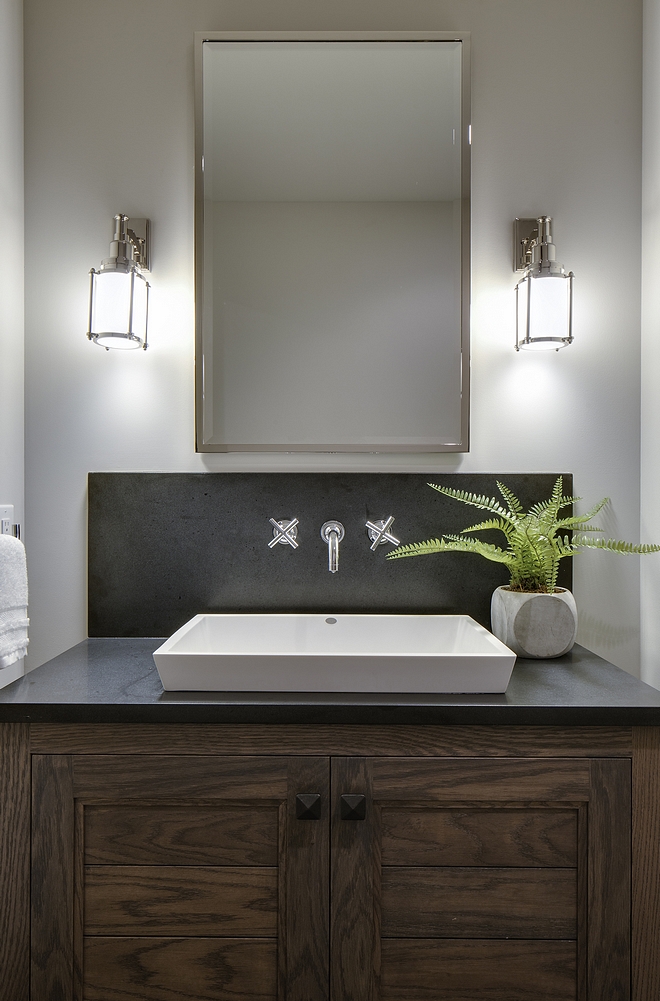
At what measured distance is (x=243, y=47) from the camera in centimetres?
151

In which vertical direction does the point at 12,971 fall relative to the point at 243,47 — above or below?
below

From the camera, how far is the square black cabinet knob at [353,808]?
1044 mm

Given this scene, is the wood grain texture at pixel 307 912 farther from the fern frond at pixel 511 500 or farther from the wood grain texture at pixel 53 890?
the fern frond at pixel 511 500

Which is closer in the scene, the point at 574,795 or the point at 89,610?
the point at 574,795

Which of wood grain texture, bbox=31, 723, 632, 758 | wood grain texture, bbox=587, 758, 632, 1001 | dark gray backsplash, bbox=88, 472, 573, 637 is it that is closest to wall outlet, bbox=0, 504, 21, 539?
dark gray backsplash, bbox=88, 472, 573, 637

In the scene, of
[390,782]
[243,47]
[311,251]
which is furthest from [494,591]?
[243,47]

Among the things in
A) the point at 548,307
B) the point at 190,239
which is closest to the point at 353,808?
the point at 548,307

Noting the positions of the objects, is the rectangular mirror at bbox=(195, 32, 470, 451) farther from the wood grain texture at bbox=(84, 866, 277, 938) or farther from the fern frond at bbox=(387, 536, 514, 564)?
the wood grain texture at bbox=(84, 866, 277, 938)

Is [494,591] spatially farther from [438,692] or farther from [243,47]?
[243,47]

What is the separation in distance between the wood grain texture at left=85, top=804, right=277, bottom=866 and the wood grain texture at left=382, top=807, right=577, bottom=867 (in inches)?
8.2

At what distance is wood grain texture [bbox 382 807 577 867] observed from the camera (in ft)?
3.45

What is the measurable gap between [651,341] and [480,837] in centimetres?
114

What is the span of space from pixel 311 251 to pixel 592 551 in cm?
99

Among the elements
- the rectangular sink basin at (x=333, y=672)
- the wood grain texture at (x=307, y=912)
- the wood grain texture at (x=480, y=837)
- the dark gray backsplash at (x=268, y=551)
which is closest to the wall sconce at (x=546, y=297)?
the dark gray backsplash at (x=268, y=551)
